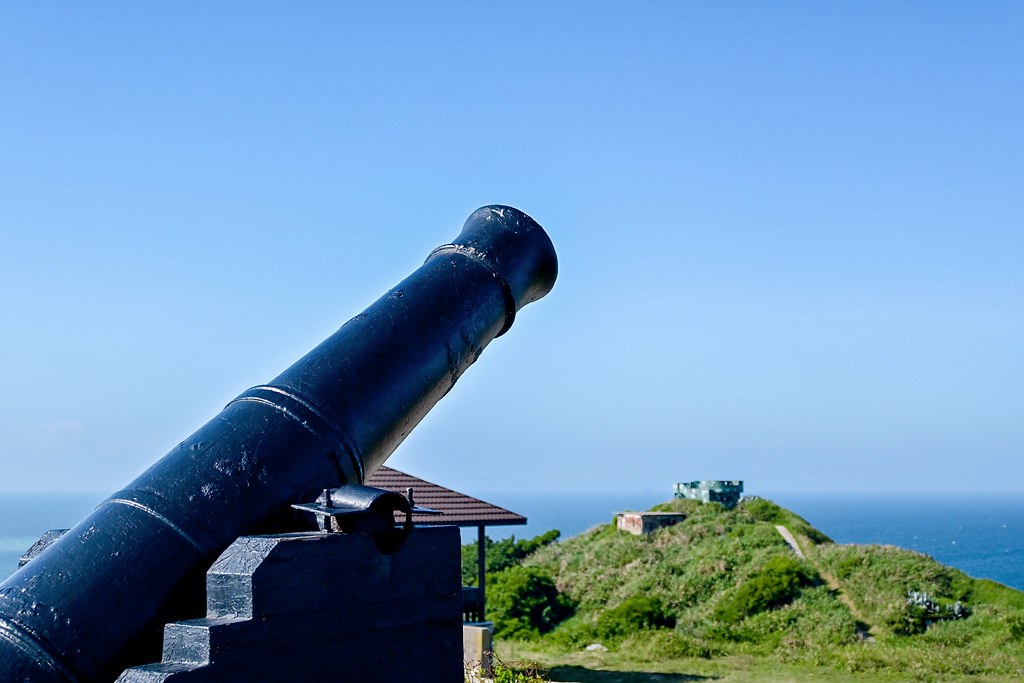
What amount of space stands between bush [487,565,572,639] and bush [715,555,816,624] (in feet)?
10.3

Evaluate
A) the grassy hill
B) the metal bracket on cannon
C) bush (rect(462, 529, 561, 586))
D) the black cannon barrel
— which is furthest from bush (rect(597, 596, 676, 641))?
the metal bracket on cannon

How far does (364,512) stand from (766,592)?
15096mm

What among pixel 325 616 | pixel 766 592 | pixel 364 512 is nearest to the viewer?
pixel 325 616

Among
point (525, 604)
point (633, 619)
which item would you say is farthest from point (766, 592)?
point (525, 604)

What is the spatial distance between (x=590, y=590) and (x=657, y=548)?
2.52m

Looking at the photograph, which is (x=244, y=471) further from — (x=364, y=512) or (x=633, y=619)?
(x=633, y=619)

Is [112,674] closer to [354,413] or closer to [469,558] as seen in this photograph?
[354,413]

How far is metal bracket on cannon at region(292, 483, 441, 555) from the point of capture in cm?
356

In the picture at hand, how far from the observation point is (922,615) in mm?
16156

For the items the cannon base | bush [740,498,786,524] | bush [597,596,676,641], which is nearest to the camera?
the cannon base

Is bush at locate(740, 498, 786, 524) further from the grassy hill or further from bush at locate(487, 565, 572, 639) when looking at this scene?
bush at locate(487, 565, 572, 639)

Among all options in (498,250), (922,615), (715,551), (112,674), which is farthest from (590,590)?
(112,674)

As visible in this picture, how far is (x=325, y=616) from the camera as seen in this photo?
11.3 feet

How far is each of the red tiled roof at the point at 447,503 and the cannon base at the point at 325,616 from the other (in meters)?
10.8
